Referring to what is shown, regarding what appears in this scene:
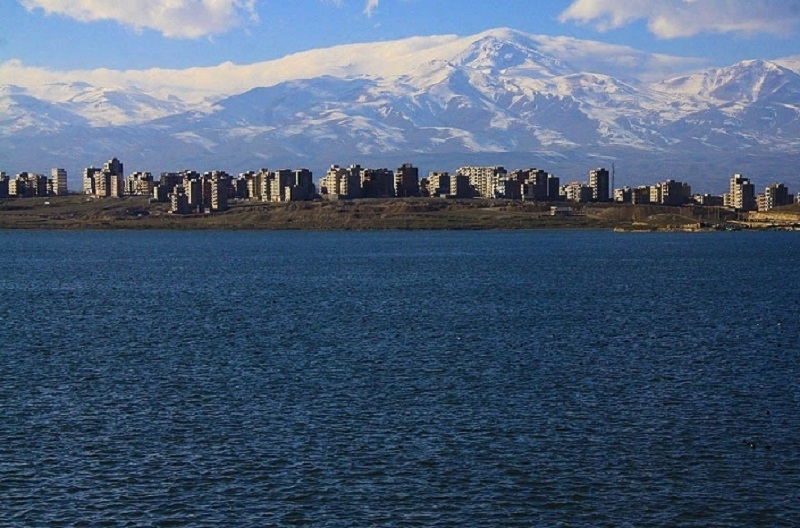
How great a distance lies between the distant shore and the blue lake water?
11244cm

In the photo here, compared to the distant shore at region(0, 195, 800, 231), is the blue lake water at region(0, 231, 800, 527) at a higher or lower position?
lower

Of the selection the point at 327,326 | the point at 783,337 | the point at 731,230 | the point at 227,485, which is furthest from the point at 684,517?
the point at 731,230

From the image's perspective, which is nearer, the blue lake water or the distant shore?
the blue lake water

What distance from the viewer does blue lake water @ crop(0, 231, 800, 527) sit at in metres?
19.2

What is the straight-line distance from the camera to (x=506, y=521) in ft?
60.3

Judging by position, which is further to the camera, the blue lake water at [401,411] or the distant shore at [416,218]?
the distant shore at [416,218]

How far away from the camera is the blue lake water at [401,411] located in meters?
19.2

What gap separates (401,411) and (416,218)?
479ft

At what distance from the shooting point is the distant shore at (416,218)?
168 meters

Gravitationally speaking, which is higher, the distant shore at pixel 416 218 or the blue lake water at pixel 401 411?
the distant shore at pixel 416 218

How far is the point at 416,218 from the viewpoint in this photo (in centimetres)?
17175

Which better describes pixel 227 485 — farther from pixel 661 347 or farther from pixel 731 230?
pixel 731 230

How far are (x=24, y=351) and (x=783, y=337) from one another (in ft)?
76.9

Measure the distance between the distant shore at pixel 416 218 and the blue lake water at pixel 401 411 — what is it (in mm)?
112441
